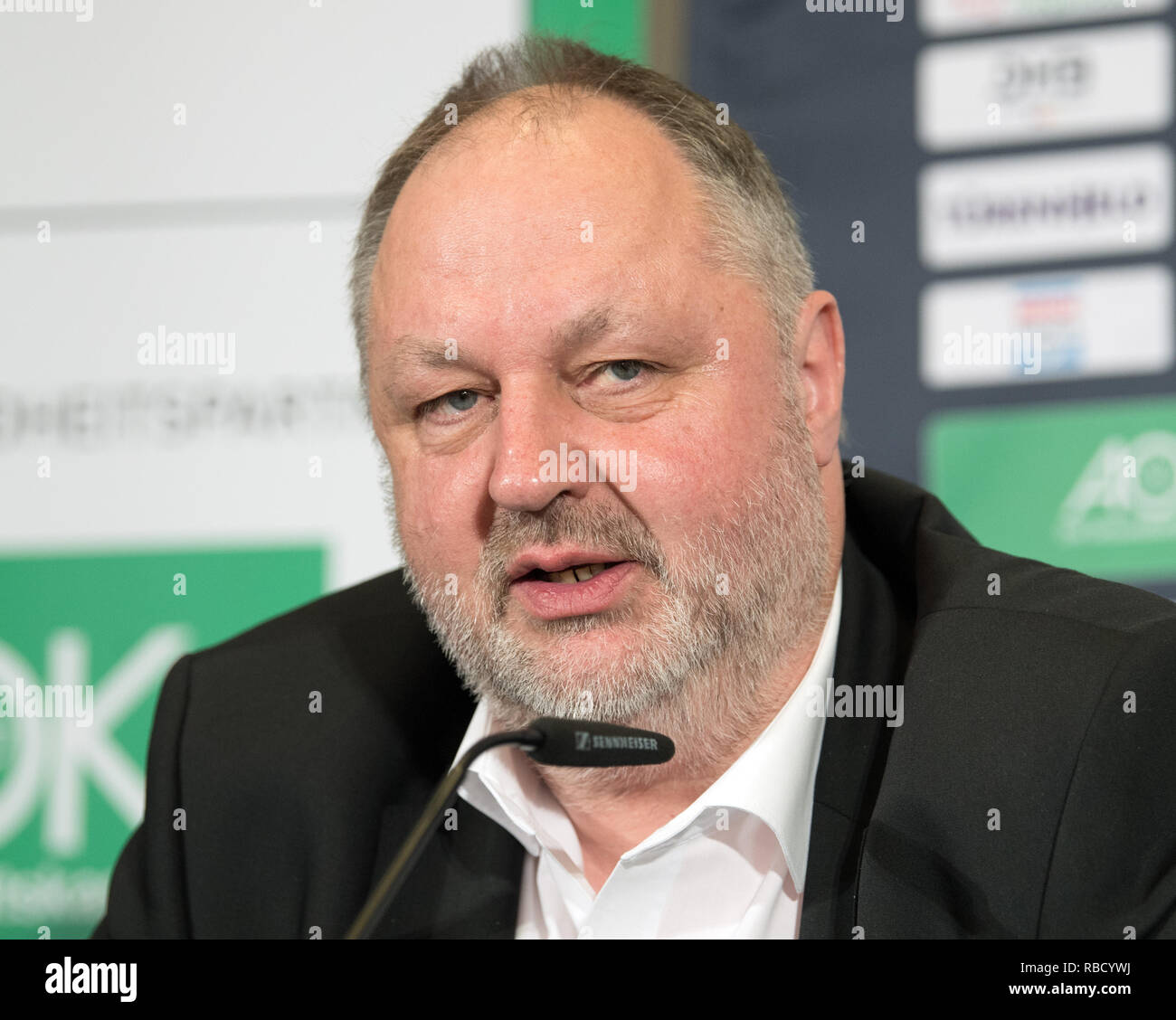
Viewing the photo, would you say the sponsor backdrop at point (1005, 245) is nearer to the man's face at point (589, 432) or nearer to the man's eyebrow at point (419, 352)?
the man's face at point (589, 432)

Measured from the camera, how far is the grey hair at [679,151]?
5.26 ft

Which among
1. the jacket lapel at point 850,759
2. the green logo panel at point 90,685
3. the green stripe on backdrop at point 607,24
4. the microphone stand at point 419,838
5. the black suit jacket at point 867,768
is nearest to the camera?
Result: the microphone stand at point 419,838

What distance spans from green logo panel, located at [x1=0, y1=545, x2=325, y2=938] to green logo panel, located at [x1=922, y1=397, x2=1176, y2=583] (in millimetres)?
1176

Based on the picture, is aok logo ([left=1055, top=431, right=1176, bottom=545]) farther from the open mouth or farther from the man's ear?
the open mouth

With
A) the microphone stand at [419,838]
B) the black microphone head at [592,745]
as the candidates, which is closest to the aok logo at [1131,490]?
the black microphone head at [592,745]

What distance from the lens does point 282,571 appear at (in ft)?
8.55

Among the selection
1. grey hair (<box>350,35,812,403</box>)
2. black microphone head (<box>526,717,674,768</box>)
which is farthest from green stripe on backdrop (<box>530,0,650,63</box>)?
black microphone head (<box>526,717,674,768</box>)

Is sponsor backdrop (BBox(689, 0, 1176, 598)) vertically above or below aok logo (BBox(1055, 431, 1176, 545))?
above

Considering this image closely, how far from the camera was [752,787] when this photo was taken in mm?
1487

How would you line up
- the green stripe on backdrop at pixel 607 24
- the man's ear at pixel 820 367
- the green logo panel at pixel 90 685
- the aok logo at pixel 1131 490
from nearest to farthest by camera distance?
1. the man's ear at pixel 820 367
2. the aok logo at pixel 1131 490
3. the green stripe on backdrop at pixel 607 24
4. the green logo panel at pixel 90 685

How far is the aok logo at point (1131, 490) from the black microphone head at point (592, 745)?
4.30 feet

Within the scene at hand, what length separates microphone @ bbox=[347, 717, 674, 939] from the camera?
39.0 inches
